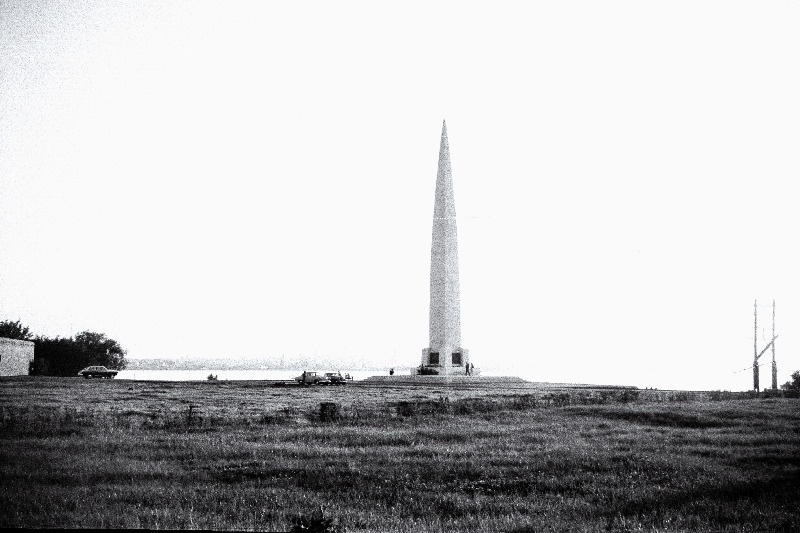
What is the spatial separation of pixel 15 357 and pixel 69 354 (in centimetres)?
917

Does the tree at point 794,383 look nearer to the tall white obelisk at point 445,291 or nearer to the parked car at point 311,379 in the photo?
the tall white obelisk at point 445,291

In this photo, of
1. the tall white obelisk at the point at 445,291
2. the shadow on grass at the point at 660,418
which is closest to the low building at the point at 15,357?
the tall white obelisk at the point at 445,291

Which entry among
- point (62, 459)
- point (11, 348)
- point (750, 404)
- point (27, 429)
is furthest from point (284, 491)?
point (11, 348)

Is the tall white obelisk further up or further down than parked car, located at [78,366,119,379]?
further up

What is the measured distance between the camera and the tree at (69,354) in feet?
163

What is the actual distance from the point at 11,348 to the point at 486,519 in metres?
40.9

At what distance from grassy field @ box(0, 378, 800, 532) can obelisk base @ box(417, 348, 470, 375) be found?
28648 millimetres

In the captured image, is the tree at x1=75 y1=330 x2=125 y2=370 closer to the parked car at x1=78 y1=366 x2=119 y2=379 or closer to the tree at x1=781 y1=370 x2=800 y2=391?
the parked car at x1=78 y1=366 x2=119 y2=379

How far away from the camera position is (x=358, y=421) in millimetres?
17828

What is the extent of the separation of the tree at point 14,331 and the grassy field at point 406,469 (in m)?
40.8

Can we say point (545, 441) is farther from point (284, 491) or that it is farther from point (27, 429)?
point (27, 429)

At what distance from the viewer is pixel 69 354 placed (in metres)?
51.2

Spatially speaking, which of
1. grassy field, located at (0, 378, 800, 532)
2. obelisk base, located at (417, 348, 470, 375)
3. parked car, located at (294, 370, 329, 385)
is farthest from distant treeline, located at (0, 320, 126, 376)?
grassy field, located at (0, 378, 800, 532)

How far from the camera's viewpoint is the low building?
4012 centimetres
